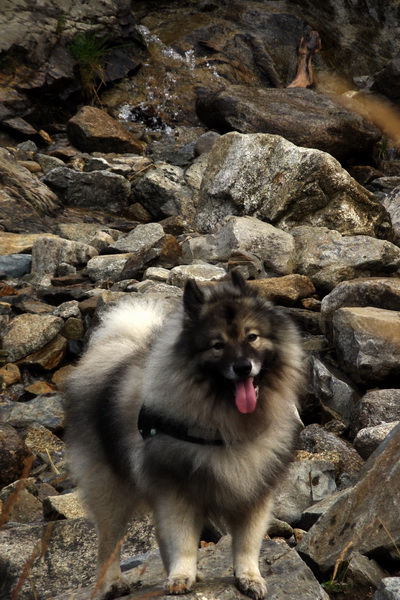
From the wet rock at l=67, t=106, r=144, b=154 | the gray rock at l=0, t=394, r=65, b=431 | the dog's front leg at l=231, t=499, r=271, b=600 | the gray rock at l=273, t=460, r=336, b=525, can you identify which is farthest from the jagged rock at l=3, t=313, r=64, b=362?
the wet rock at l=67, t=106, r=144, b=154

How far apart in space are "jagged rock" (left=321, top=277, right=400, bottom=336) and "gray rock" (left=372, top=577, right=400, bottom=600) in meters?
4.45

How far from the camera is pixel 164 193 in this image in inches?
486

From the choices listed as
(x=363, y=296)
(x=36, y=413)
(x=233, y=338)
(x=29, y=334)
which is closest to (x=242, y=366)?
(x=233, y=338)

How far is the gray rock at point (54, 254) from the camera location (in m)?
9.72

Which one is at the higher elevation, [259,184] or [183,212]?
[259,184]

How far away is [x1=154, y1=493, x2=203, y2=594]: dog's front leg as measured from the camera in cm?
324

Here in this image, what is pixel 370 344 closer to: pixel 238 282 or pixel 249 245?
pixel 249 245

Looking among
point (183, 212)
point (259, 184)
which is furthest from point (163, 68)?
point (259, 184)

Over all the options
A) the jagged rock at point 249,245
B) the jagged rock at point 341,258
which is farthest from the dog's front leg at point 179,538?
the jagged rock at point 249,245

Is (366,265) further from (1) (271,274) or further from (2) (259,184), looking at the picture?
(2) (259,184)

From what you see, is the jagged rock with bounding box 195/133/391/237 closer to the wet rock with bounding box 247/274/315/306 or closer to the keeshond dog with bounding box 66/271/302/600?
the wet rock with bounding box 247/274/315/306

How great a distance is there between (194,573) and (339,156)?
11.6 meters

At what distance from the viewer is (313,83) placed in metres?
18.3

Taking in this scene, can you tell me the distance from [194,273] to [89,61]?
9.13 meters
